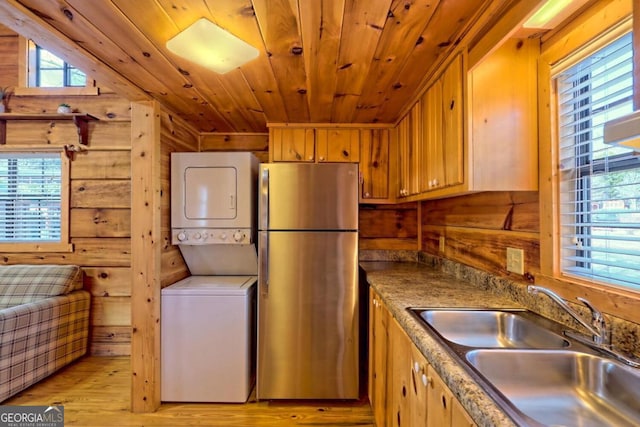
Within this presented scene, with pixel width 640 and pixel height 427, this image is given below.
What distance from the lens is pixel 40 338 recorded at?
2.28 m

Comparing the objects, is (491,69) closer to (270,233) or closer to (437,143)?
(437,143)

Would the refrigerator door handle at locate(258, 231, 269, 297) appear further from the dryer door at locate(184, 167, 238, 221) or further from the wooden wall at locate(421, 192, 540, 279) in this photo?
the wooden wall at locate(421, 192, 540, 279)

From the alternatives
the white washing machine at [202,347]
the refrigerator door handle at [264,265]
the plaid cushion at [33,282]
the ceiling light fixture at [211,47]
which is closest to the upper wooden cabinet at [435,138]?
the ceiling light fixture at [211,47]

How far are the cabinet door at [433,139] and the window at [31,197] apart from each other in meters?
3.24

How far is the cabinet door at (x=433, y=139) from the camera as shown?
5.32 feet

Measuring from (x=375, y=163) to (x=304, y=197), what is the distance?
86cm

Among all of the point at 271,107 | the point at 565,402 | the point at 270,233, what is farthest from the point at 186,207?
the point at 565,402

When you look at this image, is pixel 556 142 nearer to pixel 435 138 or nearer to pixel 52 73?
pixel 435 138

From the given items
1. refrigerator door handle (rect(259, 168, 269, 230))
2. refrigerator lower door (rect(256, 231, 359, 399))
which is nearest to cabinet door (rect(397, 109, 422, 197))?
refrigerator lower door (rect(256, 231, 359, 399))

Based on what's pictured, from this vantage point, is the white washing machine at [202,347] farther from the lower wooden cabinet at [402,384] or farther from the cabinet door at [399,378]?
the cabinet door at [399,378]

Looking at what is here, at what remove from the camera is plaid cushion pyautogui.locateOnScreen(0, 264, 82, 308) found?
2447mm

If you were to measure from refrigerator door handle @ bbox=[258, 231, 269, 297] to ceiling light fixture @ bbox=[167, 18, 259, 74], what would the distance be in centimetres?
109

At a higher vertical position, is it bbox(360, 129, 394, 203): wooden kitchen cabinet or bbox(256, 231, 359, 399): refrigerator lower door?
bbox(360, 129, 394, 203): wooden kitchen cabinet

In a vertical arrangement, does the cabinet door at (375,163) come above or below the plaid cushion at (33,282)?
above
